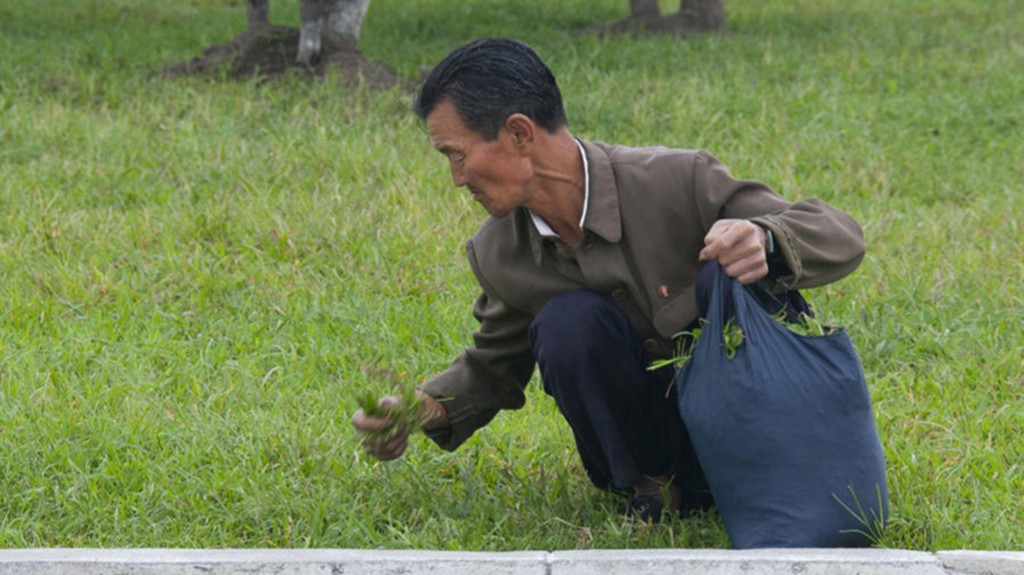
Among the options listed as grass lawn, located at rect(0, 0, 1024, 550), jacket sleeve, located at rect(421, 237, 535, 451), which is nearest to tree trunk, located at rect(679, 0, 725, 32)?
grass lawn, located at rect(0, 0, 1024, 550)

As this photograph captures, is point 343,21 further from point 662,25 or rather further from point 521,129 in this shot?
point 521,129

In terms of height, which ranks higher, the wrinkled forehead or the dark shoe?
the wrinkled forehead

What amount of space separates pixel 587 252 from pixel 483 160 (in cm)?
32

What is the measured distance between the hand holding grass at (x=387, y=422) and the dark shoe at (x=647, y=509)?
539mm

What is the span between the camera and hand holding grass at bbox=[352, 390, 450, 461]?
125 inches

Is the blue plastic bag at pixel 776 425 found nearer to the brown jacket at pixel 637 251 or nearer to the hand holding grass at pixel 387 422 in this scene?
the brown jacket at pixel 637 251

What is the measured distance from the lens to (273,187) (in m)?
6.41

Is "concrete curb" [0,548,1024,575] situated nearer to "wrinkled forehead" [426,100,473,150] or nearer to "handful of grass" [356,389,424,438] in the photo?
"handful of grass" [356,389,424,438]

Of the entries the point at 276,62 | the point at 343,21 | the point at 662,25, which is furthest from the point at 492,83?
the point at 662,25

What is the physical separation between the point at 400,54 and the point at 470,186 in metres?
7.04

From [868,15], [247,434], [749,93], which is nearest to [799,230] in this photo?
[247,434]

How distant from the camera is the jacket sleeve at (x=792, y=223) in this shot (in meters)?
2.92

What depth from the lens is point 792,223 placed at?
9.65 feet

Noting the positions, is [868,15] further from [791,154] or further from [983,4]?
[791,154]
